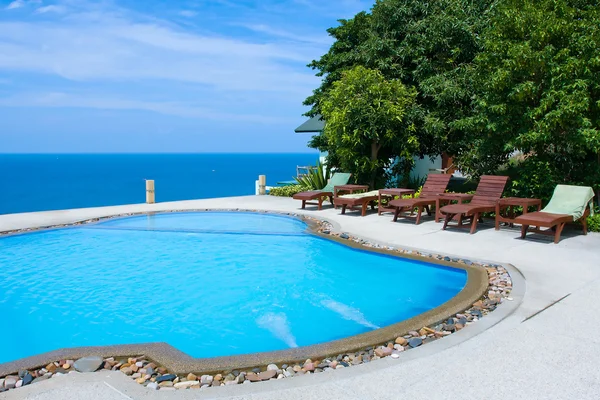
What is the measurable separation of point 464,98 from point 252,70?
11827 mm

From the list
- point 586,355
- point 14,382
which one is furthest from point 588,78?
point 14,382

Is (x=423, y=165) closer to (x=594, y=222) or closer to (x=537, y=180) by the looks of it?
(x=537, y=180)

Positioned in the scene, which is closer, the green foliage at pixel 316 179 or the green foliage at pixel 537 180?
the green foliage at pixel 537 180

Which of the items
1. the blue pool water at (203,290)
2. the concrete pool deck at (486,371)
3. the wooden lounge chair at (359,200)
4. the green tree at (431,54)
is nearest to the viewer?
the concrete pool deck at (486,371)

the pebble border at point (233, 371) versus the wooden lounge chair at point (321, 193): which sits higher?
the wooden lounge chair at point (321, 193)

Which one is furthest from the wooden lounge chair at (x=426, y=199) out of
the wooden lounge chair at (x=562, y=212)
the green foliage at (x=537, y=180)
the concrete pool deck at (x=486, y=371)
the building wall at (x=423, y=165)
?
the building wall at (x=423, y=165)

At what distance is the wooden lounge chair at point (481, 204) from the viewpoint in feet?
31.7

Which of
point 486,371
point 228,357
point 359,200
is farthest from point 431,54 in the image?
point 228,357

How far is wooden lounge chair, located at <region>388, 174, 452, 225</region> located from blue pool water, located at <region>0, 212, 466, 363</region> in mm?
2310

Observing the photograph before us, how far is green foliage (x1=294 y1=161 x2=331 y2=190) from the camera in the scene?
54.1ft

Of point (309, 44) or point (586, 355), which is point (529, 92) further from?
point (309, 44)

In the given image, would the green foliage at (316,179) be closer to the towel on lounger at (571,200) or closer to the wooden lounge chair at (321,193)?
the wooden lounge chair at (321,193)

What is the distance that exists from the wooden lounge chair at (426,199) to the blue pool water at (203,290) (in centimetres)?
231

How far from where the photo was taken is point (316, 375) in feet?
12.2
